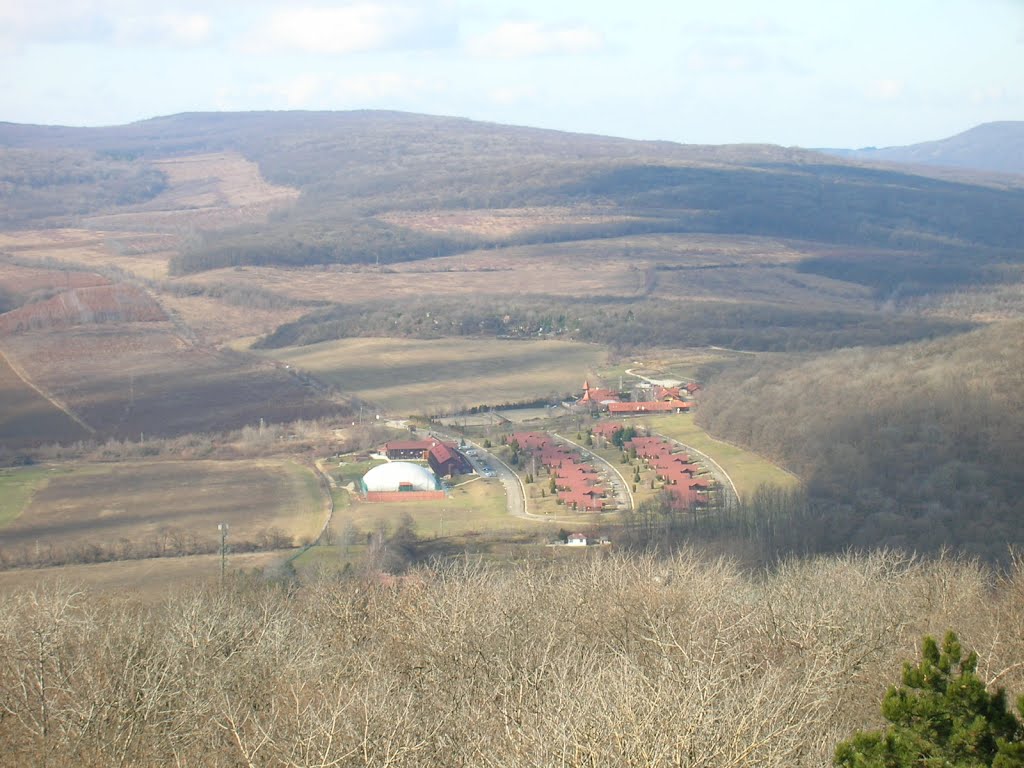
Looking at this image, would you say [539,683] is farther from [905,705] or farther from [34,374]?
[34,374]

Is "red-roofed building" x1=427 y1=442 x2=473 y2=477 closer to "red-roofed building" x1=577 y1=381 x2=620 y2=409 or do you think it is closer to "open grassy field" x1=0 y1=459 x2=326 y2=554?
"open grassy field" x1=0 y1=459 x2=326 y2=554

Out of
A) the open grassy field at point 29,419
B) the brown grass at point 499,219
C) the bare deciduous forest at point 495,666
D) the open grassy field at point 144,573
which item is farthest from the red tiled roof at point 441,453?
the brown grass at point 499,219

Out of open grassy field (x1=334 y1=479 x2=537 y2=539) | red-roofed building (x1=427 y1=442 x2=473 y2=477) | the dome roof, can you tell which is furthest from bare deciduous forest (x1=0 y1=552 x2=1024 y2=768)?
red-roofed building (x1=427 y1=442 x2=473 y2=477)

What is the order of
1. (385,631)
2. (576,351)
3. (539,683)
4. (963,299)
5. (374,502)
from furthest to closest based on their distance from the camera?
(963,299) → (576,351) → (374,502) → (385,631) → (539,683)

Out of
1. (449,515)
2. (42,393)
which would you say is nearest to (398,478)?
(449,515)

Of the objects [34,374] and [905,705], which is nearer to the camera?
[905,705]

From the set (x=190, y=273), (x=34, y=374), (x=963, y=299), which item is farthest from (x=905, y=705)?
(x=963, y=299)
